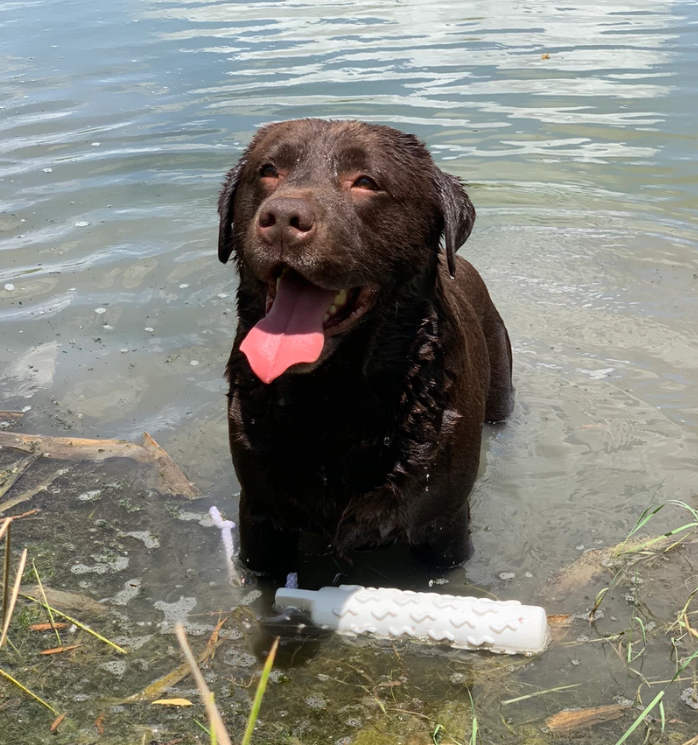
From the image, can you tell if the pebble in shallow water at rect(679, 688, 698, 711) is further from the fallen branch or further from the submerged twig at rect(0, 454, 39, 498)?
the submerged twig at rect(0, 454, 39, 498)

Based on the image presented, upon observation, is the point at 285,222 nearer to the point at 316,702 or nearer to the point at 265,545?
the point at 265,545

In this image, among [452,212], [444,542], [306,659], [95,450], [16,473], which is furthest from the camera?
[95,450]

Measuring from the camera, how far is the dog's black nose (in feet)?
9.88

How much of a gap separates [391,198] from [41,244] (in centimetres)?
564

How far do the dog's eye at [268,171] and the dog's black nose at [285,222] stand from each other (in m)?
0.54

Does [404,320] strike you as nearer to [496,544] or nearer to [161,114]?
[496,544]

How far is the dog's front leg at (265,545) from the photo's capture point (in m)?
3.88

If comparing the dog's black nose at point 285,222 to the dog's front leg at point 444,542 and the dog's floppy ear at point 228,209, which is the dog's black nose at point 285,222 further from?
the dog's front leg at point 444,542

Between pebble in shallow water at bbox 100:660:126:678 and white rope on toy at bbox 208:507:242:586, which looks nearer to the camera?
pebble in shallow water at bbox 100:660:126:678

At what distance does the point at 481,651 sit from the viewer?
11.8ft

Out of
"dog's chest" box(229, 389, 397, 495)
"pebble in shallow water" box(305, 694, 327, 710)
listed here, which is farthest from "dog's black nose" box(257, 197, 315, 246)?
"pebble in shallow water" box(305, 694, 327, 710)

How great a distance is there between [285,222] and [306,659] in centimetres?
178

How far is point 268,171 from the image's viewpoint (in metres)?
3.60

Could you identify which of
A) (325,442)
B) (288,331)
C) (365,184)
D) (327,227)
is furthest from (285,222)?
(325,442)
